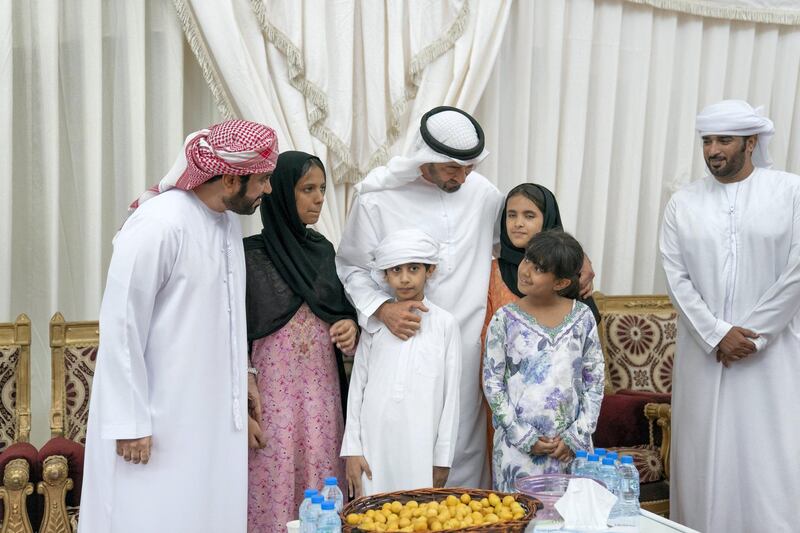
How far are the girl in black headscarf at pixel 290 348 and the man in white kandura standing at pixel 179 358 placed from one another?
0.19 metres

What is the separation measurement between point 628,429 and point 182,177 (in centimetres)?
239

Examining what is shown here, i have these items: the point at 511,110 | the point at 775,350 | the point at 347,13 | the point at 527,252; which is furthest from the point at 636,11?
the point at 527,252

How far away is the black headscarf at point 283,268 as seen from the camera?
9.39ft

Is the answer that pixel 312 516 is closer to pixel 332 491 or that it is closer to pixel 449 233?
pixel 332 491

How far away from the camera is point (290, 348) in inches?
113

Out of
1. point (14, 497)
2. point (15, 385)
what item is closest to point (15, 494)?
point (14, 497)

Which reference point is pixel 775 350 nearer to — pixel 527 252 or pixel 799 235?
pixel 799 235

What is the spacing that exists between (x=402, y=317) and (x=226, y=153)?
781 mm

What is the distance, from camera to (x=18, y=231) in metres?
3.76

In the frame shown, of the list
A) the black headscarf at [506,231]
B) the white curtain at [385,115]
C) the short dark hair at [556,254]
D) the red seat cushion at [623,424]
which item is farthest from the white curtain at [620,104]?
the short dark hair at [556,254]

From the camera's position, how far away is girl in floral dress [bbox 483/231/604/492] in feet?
9.32

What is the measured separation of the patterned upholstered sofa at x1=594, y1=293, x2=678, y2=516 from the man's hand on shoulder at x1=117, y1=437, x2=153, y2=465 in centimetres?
221

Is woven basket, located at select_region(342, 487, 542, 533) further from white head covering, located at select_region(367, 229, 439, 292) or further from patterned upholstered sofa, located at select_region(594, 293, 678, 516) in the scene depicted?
patterned upholstered sofa, located at select_region(594, 293, 678, 516)

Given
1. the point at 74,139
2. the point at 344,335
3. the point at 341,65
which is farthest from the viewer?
the point at 341,65
